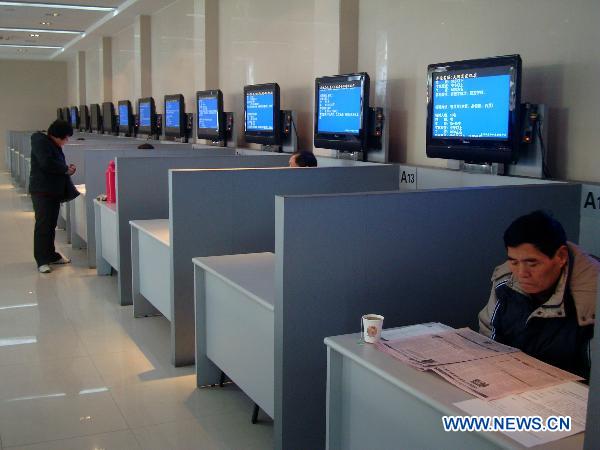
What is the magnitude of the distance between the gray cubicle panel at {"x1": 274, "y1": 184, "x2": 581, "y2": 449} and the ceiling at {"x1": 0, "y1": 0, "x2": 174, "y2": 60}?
25.1 feet

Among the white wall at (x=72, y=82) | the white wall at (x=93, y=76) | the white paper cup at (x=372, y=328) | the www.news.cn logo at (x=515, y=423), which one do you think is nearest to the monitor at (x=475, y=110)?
the white paper cup at (x=372, y=328)

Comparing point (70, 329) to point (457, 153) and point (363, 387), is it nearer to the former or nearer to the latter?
point (457, 153)

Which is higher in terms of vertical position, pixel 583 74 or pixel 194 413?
pixel 583 74

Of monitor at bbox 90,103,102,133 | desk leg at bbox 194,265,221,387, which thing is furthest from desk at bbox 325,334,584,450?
monitor at bbox 90,103,102,133

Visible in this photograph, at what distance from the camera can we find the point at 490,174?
370 centimetres

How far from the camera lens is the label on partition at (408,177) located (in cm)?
429

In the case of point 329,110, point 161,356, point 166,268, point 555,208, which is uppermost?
point 329,110

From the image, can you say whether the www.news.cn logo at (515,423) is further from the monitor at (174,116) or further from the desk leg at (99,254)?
the monitor at (174,116)

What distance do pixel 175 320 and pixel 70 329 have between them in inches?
39.9

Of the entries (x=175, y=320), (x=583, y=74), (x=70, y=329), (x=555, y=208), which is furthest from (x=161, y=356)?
(x=583, y=74)

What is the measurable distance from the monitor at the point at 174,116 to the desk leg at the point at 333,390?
6.72 meters

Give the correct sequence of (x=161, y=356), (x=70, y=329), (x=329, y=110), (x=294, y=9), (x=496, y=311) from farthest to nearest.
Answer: (x=294, y=9) < (x=329, y=110) < (x=70, y=329) < (x=161, y=356) < (x=496, y=311)

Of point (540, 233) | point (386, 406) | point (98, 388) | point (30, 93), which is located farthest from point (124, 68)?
point (386, 406)

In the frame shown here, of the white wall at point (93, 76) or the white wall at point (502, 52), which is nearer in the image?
the white wall at point (502, 52)
